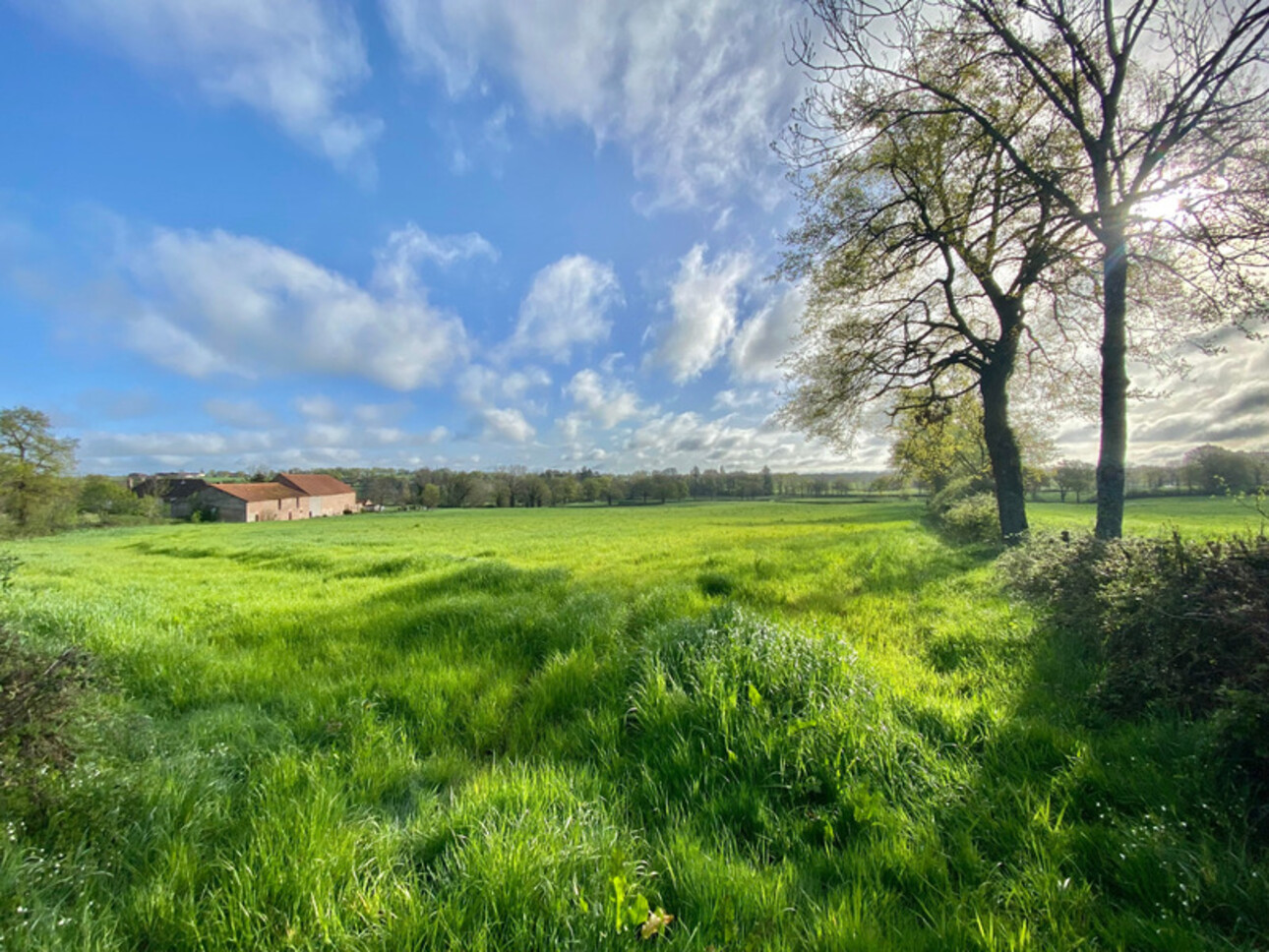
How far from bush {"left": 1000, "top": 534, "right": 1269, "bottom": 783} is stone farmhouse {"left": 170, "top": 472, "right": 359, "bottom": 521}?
3754 inches

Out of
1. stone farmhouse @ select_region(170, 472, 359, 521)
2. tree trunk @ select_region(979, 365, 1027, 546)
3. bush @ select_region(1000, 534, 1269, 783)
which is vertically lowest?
stone farmhouse @ select_region(170, 472, 359, 521)

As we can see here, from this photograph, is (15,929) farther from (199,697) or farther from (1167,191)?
(1167,191)

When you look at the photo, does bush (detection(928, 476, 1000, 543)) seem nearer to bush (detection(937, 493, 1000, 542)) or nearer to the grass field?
bush (detection(937, 493, 1000, 542))

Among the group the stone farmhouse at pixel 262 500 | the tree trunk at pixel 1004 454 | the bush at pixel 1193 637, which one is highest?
the tree trunk at pixel 1004 454

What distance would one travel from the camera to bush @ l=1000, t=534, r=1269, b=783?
8.29 feet

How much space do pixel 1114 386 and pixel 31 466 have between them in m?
66.0

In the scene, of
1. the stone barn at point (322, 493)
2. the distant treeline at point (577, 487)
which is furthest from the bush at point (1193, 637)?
the stone barn at point (322, 493)

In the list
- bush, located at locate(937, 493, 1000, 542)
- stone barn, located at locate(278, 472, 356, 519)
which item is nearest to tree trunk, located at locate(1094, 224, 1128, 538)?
bush, located at locate(937, 493, 1000, 542)

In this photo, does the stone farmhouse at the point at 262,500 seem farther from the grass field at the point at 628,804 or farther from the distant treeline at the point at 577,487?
the grass field at the point at 628,804

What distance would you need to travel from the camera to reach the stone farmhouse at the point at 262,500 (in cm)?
7238

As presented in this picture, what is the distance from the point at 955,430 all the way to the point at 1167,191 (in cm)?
1074

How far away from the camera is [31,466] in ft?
122

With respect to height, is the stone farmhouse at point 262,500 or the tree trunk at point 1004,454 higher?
the tree trunk at point 1004,454

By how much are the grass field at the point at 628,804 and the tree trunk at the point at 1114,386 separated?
15.2 feet
